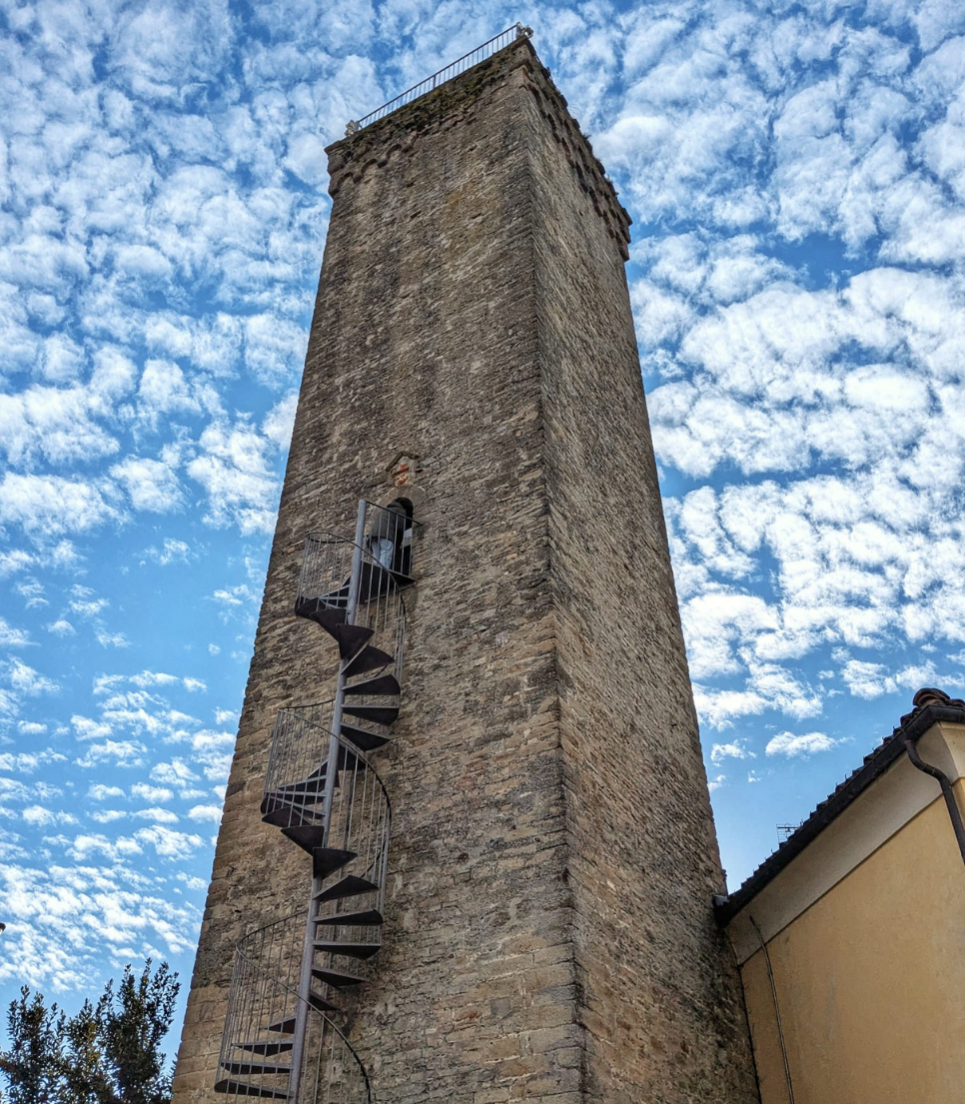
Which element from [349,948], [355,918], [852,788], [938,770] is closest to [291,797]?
[355,918]

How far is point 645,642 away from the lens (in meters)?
11.2

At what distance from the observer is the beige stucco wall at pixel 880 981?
289 inches

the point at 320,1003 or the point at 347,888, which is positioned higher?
the point at 347,888

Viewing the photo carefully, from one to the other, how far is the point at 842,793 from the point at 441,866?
10.4 ft

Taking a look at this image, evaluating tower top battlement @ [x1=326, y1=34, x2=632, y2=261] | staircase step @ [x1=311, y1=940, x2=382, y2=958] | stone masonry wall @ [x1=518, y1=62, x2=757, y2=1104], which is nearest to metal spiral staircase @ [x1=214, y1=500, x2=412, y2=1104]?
staircase step @ [x1=311, y1=940, x2=382, y2=958]

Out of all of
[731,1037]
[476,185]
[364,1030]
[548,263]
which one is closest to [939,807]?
[731,1037]

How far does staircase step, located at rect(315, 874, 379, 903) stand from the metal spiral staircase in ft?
0.04

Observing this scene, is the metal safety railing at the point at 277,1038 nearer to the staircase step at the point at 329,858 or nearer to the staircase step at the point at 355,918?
the staircase step at the point at 355,918

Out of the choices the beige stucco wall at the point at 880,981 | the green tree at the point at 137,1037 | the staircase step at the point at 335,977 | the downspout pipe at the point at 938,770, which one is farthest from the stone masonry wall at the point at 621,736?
the green tree at the point at 137,1037

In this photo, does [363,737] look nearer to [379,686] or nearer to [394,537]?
[379,686]

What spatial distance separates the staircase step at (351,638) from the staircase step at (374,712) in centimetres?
45

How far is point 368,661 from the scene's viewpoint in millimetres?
9352

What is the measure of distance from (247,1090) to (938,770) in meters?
5.34

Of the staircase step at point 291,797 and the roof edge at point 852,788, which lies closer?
the roof edge at point 852,788
